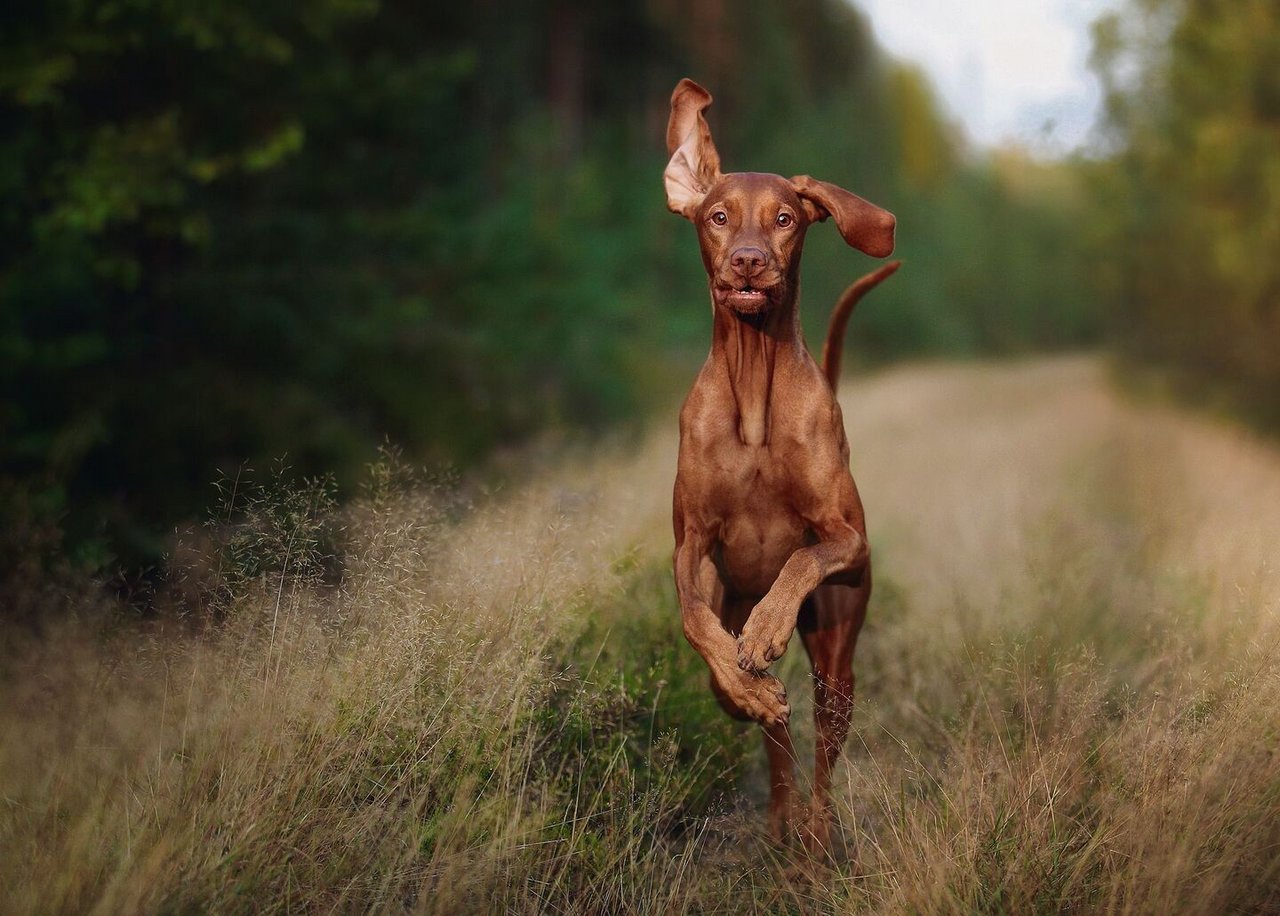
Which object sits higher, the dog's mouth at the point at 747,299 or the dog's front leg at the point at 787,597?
the dog's mouth at the point at 747,299

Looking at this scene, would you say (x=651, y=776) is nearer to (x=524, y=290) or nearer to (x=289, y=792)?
(x=289, y=792)

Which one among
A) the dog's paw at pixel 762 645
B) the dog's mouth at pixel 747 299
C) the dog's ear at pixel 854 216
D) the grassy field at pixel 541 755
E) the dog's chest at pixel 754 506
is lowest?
the grassy field at pixel 541 755

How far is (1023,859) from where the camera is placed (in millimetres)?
3104

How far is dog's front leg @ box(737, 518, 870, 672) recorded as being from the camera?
10.6 feet

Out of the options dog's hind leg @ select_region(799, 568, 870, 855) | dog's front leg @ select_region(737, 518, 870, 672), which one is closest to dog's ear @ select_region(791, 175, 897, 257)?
dog's front leg @ select_region(737, 518, 870, 672)

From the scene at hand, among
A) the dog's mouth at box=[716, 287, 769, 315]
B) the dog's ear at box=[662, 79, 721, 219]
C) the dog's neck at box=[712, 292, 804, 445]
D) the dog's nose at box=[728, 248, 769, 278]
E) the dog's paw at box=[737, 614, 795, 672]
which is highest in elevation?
the dog's ear at box=[662, 79, 721, 219]

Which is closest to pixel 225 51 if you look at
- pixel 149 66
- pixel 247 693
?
pixel 149 66

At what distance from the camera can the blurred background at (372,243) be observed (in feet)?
25.0

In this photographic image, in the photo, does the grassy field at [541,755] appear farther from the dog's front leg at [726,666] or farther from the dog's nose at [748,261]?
the dog's nose at [748,261]

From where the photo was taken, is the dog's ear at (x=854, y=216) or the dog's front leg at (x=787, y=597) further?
the dog's ear at (x=854, y=216)

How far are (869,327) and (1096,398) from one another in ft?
41.2

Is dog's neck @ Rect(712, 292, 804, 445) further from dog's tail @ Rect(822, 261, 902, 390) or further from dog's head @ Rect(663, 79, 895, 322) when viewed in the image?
dog's tail @ Rect(822, 261, 902, 390)

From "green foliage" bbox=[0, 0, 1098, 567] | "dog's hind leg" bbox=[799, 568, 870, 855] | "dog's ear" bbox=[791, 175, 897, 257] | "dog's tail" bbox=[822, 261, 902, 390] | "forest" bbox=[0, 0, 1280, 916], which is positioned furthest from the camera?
"green foliage" bbox=[0, 0, 1098, 567]

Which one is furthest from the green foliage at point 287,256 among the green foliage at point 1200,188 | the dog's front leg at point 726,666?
the green foliage at point 1200,188
